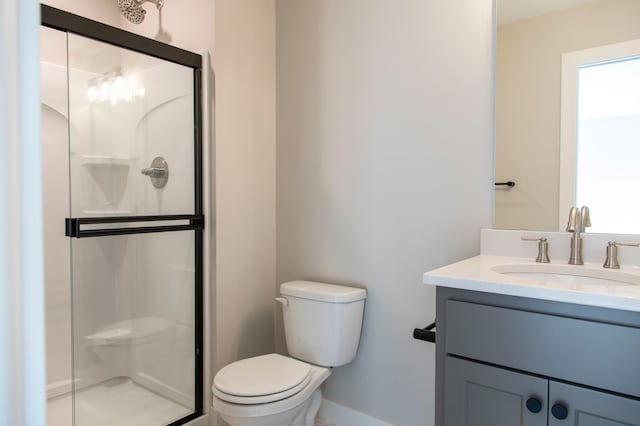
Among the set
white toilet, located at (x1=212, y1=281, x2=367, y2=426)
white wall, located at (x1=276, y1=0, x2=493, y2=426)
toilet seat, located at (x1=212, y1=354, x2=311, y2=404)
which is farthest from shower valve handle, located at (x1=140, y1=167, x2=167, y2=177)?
toilet seat, located at (x1=212, y1=354, x2=311, y2=404)

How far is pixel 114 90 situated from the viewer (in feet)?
5.82

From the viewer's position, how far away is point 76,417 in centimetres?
172

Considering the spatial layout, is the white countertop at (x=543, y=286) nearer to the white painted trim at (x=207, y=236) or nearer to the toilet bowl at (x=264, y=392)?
the toilet bowl at (x=264, y=392)

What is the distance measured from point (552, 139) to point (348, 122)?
0.90 meters

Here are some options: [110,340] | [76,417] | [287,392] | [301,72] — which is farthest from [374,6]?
[76,417]

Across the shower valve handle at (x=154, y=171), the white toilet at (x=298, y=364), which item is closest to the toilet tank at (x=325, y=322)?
the white toilet at (x=298, y=364)

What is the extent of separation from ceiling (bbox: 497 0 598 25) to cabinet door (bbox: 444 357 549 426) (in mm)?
1292

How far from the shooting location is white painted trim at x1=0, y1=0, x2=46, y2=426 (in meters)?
0.29

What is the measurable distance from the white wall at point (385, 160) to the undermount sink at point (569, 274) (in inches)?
10.4

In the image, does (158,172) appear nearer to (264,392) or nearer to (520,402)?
(264,392)

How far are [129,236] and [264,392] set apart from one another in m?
1.04

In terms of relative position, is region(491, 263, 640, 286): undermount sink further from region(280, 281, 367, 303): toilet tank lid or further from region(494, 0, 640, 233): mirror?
region(280, 281, 367, 303): toilet tank lid

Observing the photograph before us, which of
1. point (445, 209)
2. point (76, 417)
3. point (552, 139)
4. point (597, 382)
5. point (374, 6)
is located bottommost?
point (76, 417)

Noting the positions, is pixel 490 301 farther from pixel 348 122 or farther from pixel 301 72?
pixel 301 72
